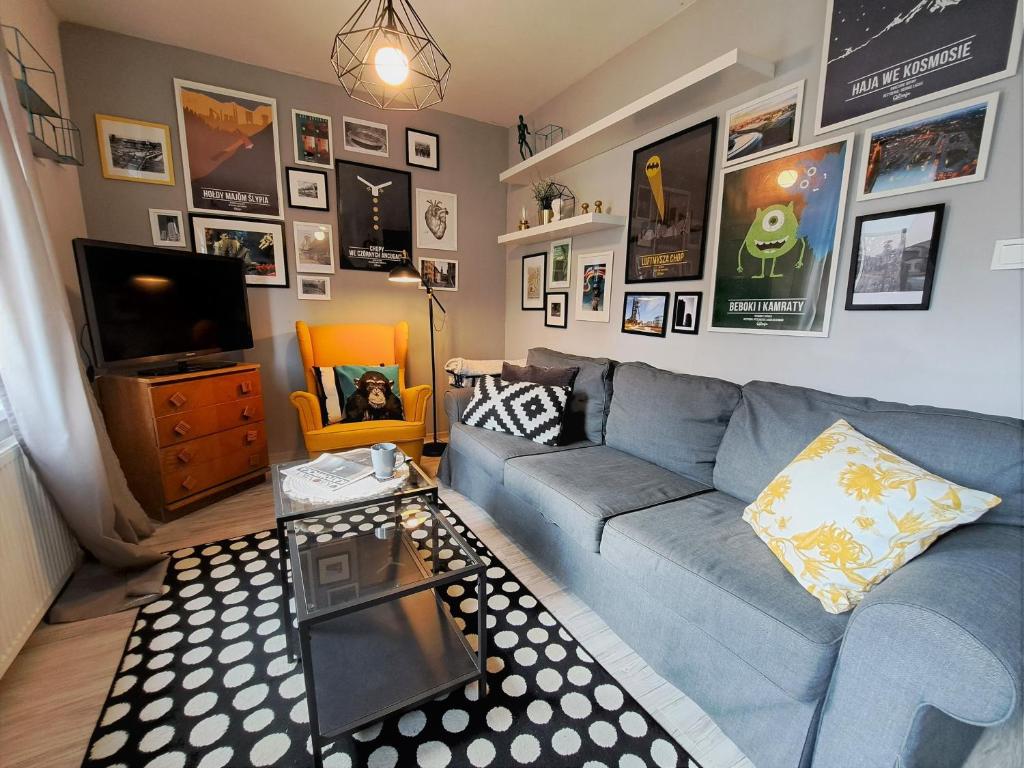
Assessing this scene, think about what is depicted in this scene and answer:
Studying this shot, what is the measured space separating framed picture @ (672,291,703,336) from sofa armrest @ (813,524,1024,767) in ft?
4.53

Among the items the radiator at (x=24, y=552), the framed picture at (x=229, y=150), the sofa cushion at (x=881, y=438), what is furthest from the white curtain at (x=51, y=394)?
the sofa cushion at (x=881, y=438)

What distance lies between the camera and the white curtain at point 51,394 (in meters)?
1.42

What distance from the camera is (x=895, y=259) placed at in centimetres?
149

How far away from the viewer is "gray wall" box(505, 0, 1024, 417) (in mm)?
1283

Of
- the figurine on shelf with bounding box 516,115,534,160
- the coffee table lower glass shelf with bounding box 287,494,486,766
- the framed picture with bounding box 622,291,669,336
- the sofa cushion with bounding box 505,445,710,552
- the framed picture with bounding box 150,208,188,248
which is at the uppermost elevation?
the figurine on shelf with bounding box 516,115,534,160

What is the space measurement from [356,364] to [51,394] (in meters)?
1.56

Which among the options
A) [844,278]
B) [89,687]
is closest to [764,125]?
[844,278]

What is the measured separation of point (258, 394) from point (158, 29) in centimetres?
203

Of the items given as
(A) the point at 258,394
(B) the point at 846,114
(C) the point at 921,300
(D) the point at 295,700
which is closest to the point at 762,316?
(C) the point at 921,300

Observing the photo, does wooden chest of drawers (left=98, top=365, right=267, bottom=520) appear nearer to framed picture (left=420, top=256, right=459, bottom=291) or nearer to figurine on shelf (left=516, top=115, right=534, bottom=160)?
framed picture (left=420, top=256, right=459, bottom=291)

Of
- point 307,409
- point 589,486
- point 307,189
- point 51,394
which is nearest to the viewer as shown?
point 51,394

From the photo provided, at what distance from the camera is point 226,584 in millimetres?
1741

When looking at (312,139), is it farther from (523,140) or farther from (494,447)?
(494,447)

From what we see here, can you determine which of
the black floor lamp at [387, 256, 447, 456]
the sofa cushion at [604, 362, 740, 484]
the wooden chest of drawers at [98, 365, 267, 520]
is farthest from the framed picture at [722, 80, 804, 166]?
the wooden chest of drawers at [98, 365, 267, 520]
